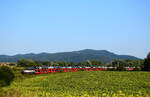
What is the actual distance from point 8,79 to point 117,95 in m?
23.6

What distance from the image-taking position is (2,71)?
40.8 meters

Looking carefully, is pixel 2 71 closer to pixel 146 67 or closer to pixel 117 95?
pixel 117 95

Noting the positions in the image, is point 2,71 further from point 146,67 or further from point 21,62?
point 21,62

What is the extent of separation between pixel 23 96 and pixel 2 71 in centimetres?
1972

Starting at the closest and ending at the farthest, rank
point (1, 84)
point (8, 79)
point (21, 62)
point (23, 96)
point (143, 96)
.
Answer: point (143, 96), point (23, 96), point (1, 84), point (8, 79), point (21, 62)

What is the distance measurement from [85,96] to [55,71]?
4097cm

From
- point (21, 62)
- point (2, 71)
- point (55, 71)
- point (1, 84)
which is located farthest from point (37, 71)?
point (21, 62)

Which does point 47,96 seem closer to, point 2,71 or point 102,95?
point 102,95

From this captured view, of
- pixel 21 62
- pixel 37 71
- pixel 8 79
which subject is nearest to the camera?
pixel 8 79

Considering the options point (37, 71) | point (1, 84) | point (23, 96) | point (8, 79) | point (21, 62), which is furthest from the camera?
point (21, 62)

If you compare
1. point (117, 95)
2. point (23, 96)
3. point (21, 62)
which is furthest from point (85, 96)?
point (21, 62)

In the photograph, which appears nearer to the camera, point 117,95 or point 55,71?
point 117,95

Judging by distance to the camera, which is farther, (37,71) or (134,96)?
(37,71)

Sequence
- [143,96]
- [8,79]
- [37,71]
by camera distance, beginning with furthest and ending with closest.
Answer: [37,71]
[8,79]
[143,96]
